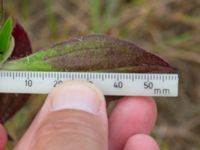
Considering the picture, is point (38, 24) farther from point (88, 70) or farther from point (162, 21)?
point (88, 70)

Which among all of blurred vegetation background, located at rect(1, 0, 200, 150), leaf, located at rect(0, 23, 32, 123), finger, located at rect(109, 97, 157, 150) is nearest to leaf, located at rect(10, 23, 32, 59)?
leaf, located at rect(0, 23, 32, 123)

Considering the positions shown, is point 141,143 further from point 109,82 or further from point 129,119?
point 109,82

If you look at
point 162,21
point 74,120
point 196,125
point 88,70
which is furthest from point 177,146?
point 74,120

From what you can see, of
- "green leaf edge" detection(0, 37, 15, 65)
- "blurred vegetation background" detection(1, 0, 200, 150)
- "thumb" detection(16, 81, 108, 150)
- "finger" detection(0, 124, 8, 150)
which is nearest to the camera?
"thumb" detection(16, 81, 108, 150)

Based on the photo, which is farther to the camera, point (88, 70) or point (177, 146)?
point (177, 146)

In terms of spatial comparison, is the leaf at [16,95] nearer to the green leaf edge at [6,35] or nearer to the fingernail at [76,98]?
the green leaf edge at [6,35]

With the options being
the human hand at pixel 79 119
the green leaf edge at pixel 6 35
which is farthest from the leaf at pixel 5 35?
the human hand at pixel 79 119

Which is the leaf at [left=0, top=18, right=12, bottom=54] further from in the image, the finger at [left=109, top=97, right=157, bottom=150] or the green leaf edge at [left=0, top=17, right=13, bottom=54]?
the finger at [left=109, top=97, right=157, bottom=150]
